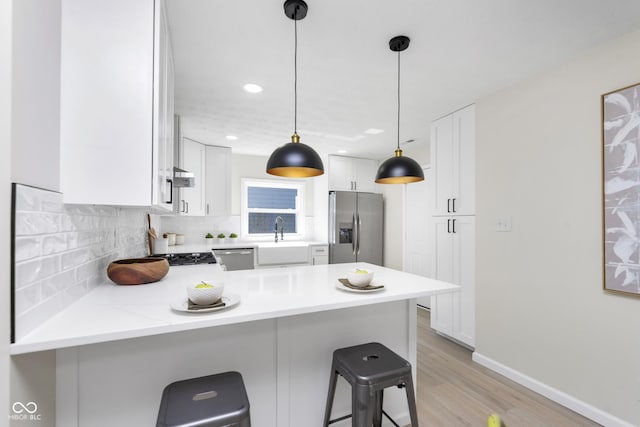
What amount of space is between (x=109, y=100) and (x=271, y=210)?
396 centimetres

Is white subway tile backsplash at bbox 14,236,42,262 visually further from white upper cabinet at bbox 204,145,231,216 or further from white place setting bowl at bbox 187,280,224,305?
white upper cabinet at bbox 204,145,231,216

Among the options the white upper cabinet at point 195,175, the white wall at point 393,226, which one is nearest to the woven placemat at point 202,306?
the white upper cabinet at point 195,175

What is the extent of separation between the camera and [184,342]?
1275 mm

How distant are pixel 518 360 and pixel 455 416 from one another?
0.83 meters

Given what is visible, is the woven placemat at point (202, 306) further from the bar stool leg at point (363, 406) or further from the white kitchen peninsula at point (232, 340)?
the bar stool leg at point (363, 406)

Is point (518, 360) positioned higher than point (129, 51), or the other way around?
point (129, 51)

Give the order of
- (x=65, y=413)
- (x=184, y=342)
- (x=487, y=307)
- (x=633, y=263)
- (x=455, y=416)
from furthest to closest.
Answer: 1. (x=487, y=307)
2. (x=455, y=416)
3. (x=633, y=263)
4. (x=184, y=342)
5. (x=65, y=413)

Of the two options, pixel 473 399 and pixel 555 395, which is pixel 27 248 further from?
pixel 555 395

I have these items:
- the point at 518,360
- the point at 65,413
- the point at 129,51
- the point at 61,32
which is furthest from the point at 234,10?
the point at 518,360

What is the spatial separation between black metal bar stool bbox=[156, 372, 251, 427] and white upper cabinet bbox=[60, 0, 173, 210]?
2.48 ft

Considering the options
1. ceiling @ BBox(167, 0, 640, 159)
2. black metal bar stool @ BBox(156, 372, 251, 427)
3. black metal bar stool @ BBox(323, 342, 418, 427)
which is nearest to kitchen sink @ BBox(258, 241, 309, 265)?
ceiling @ BBox(167, 0, 640, 159)

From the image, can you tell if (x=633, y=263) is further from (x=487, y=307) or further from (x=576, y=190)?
(x=487, y=307)

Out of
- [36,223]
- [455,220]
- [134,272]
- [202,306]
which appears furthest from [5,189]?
[455,220]

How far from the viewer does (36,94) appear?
0.92 meters
